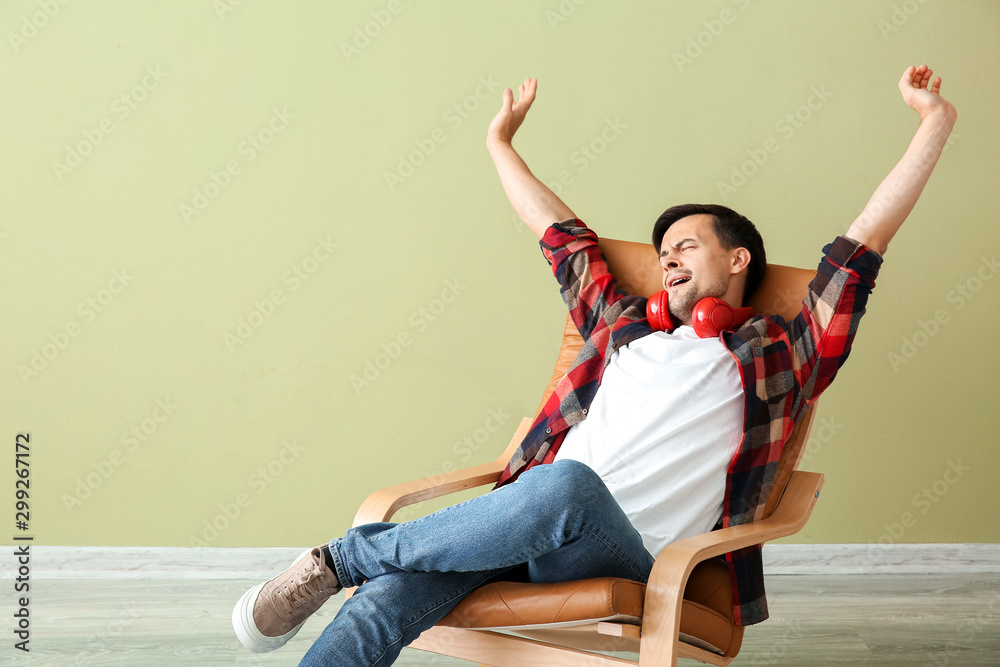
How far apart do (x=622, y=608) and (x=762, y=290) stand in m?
0.88

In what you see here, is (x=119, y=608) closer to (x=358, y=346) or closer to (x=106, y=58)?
(x=358, y=346)

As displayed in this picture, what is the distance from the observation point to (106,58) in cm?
238

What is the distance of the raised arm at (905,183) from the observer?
1590 millimetres

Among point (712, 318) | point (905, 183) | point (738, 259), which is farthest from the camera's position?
point (738, 259)

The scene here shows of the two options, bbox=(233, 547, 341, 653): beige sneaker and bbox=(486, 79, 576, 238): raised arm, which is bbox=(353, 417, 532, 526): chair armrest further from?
bbox=(486, 79, 576, 238): raised arm

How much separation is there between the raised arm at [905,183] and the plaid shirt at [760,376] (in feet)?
0.14

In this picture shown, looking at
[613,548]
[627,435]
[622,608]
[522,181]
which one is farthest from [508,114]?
[622,608]

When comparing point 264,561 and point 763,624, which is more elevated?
point 763,624

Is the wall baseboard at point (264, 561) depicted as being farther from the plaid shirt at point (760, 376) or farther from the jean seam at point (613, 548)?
the jean seam at point (613, 548)

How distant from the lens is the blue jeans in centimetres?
131

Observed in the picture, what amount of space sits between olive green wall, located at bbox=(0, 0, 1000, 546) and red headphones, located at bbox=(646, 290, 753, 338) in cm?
75

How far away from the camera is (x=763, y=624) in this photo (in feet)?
7.34

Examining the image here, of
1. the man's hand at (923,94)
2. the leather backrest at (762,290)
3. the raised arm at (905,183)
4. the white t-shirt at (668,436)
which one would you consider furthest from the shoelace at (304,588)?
the man's hand at (923,94)

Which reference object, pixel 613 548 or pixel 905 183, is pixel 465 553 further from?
pixel 905 183
